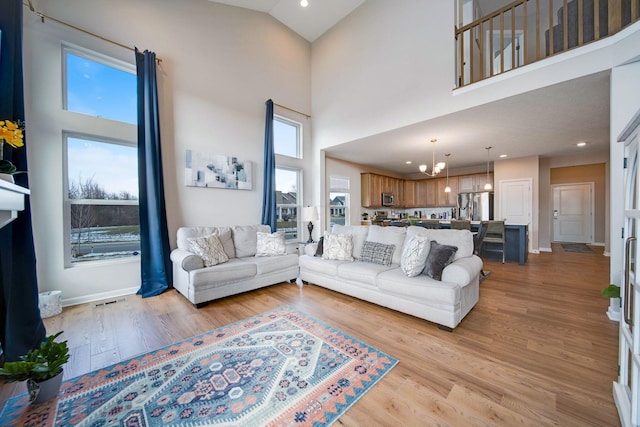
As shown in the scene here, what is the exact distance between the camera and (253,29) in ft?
15.2

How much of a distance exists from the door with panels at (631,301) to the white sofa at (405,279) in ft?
3.27

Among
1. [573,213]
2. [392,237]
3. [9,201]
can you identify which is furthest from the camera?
[573,213]

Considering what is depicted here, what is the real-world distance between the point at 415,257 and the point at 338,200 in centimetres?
420

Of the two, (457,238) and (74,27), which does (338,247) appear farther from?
(74,27)

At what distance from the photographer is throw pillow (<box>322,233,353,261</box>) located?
11.1 feet

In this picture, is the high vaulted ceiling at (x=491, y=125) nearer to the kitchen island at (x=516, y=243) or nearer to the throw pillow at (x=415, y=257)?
the kitchen island at (x=516, y=243)

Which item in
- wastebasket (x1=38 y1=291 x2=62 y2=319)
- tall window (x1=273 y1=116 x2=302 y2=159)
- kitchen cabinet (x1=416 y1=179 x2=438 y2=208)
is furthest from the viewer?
kitchen cabinet (x1=416 y1=179 x2=438 y2=208)

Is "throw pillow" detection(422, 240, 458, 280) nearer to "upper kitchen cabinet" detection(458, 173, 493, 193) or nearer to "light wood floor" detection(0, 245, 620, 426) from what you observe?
"light wood floor" detection(0, 245, 620, 426)

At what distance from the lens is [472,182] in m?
7.29

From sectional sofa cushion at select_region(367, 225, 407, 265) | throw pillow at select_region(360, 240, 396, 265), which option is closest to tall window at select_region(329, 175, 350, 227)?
sectional sofa cushion at select_region(367, 225, 407, 265)

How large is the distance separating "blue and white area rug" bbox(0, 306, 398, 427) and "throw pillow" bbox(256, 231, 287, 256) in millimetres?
1622

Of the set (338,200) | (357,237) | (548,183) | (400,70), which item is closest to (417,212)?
(548,183)

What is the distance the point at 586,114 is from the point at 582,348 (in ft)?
11.6

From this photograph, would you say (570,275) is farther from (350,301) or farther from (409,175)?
(409,175)
